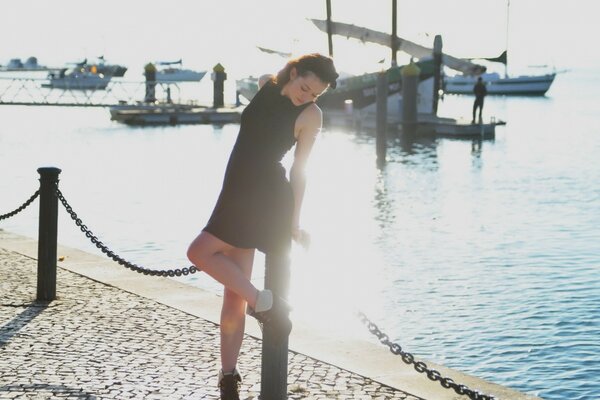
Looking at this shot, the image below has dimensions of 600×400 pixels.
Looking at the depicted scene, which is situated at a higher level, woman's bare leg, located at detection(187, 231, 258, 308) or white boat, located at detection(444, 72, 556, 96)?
woman's bare leg, located at detection(187, 231, 258, 308)

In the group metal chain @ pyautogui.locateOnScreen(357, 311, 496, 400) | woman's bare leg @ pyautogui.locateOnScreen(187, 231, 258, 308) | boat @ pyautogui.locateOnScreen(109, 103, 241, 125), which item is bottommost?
boat @ pyautogui.locateOnScreen(109, 103, 241, 125)

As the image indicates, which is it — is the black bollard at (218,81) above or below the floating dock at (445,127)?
above

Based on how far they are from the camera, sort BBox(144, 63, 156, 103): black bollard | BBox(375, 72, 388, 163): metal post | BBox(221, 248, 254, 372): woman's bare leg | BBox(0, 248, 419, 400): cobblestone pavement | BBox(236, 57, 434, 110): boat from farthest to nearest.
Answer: BBox(144, 63, 156, 103): black bollard → BBox(236, 57, 434, 110): boat → BBox(375, 72, 388, 163): metal post → BBox(0, 248, 419, 400): cobblestone pavement → BBox(221, 248, 254, 372): woman's bare leg

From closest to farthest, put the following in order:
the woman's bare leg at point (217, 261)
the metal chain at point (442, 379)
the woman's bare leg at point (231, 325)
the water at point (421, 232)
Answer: the metal chain at point (442, 379) → the woman's bare leg at point (217, 261) → the woman's bare leg at point (231, 325) → the water at point (421, 232)

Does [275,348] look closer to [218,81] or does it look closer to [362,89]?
[362,89]

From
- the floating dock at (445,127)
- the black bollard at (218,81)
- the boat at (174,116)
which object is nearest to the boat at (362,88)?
the floating dock at (445,127)

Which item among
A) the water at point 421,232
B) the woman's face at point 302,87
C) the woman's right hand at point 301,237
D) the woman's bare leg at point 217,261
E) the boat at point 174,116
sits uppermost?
the woman's face at point 302,87

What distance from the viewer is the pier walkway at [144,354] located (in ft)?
19.8

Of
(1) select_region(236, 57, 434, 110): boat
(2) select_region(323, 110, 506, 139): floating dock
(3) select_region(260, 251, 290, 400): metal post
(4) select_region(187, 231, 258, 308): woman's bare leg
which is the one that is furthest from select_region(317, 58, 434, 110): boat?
(4) select_region(187, 231, 258, 308): woman's bare leg

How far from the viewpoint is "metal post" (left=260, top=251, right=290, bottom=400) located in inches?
211

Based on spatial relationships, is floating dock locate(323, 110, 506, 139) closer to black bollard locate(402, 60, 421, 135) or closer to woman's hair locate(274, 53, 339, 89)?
black bollard locate(402, 60, 421, 135)

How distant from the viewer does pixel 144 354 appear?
686 centimetres

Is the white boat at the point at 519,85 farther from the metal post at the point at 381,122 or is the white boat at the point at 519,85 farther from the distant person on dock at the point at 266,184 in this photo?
the distant person on dock at the point at 266,184

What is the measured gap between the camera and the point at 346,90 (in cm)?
4975
